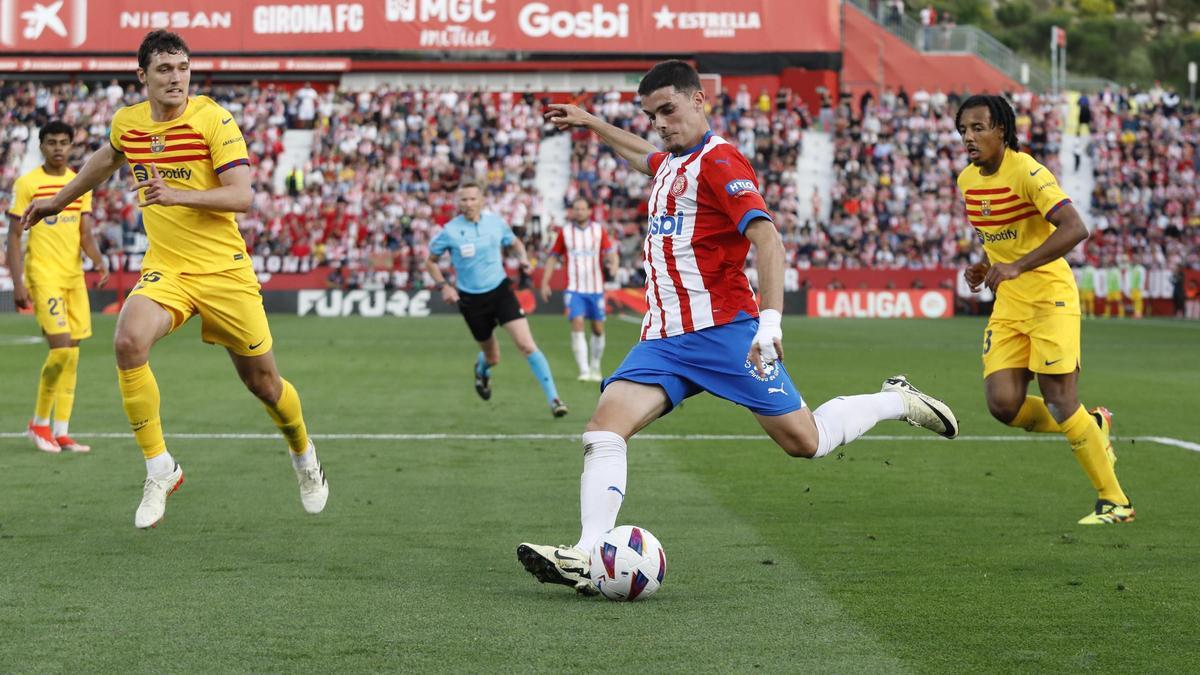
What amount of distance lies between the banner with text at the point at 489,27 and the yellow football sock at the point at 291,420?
4300 centimetres

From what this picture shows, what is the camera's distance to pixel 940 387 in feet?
54.9

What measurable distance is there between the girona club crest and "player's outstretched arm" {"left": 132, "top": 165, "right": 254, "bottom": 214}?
213 cm

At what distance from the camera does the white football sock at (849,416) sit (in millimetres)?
6246

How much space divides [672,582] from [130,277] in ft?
118

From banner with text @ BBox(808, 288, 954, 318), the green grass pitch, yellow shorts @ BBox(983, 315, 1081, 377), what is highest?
yellow shorts @ BBox(983, 315, 1081, 377)

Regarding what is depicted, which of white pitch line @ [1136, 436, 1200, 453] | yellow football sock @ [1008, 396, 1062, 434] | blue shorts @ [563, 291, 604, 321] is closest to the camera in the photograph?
yellow football sock @ [1008, 396, 1062, 434]

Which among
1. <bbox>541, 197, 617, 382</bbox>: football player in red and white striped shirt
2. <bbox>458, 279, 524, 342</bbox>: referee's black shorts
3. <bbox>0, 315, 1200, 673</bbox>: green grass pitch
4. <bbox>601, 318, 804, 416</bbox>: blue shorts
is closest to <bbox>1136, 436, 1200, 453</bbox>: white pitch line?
<bbox>0, 315, 1200, 673</bbox>: green grass pitch

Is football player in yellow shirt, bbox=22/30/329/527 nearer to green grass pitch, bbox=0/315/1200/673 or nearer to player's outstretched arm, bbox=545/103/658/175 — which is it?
green grass pitch, bbox=0/315/1200/673

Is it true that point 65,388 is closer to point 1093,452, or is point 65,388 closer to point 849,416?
point 849,416

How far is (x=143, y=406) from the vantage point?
7.06 meters

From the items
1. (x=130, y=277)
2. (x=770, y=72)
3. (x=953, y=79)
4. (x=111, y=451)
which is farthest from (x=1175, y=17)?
(x=111, y=451)

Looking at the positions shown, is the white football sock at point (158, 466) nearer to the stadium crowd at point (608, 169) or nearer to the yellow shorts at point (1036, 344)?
the yellow shorts at point (1036, 344)

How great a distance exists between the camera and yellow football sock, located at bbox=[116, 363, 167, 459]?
276 inches

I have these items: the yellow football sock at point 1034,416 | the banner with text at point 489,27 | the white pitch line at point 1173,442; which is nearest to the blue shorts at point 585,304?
the white pitch line at point 1173,442
